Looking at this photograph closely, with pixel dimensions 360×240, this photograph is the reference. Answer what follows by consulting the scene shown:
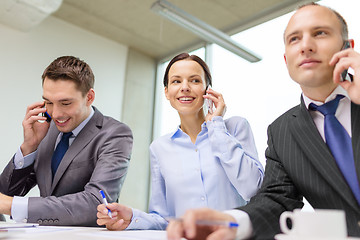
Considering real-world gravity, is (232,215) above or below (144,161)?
below

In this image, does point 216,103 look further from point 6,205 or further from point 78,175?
point 6,205

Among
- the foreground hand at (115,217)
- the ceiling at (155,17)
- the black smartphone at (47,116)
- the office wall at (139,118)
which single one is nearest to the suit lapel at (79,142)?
the black smartphone at (47,116)

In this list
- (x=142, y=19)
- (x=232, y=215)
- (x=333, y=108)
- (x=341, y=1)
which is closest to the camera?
(x=232, y=215)

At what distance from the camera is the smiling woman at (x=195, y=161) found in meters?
1.47

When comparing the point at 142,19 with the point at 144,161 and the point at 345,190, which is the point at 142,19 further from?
the point at 345,190

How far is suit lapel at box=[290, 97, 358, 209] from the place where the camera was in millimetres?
1086

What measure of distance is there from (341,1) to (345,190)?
3735 millimetres

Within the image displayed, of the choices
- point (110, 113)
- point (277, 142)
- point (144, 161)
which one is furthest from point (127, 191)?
point (277, 142)

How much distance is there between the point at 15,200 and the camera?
150 centimetres

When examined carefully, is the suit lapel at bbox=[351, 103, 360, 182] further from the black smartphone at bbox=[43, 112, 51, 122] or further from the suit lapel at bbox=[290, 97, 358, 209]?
the black smartphone at bbox=[43, 112, 51, 122]

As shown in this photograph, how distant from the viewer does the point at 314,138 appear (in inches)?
46.5

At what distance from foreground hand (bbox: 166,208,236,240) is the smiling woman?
61cm

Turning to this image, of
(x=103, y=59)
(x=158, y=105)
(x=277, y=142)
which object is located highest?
(x=103, y=59)

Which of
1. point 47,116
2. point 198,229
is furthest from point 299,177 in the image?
point 47,116
